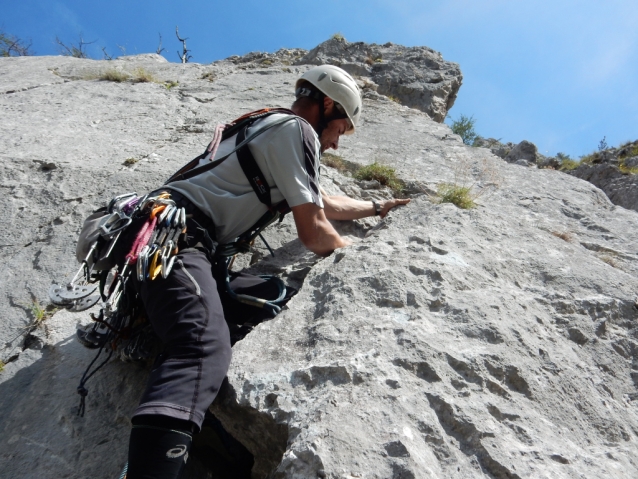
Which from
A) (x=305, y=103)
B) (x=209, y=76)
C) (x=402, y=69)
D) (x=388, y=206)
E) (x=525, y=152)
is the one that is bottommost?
(x=388, y=206)

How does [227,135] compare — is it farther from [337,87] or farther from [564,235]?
[564,235]

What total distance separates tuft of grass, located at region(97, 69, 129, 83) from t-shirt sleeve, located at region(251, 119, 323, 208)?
199 inches

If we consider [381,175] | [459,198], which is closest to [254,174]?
[459,198]

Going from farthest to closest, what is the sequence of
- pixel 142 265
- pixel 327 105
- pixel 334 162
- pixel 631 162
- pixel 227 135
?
pixel 631 162, pixel 334 162, pixel 327 105, pixel 227 135, pixel 142 265

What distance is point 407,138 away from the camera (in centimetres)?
576

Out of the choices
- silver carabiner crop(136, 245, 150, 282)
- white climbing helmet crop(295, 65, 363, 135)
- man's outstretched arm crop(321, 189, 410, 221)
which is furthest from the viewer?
man's outstretched arm crop(321, 189, 410, 221)

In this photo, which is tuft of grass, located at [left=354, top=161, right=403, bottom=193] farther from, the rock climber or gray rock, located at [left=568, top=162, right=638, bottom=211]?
gray rock, located at [left=568, top=162, right=638, bottom=211]

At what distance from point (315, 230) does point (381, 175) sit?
203cm

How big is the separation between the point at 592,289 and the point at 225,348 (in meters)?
2.06

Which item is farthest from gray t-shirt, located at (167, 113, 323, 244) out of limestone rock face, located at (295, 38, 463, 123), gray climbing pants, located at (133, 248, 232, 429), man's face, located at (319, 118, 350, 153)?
limestone rock face, located at (295, 38, 463, 123)

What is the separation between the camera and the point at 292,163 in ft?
8.63

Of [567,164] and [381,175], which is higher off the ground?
[567,164]

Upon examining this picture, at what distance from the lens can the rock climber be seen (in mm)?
1871

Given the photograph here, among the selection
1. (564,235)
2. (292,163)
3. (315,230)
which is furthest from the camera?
(564,235)
